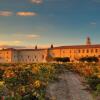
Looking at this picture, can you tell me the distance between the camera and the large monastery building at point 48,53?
142 metres

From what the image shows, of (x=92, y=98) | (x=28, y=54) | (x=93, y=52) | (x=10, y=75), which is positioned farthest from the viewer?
(x=28, y=54)

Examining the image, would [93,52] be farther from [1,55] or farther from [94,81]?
[94,81]

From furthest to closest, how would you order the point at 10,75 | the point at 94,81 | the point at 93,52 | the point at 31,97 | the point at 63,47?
the point at 63,47 < the point at 93,52 < the point at 94,81 < the point at 10,75 < the point at 31,97

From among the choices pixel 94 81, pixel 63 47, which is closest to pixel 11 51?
pixel 63 47

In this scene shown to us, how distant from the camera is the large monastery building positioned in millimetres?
141750

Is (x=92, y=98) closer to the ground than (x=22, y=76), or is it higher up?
closer to the ground

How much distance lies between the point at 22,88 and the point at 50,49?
142m

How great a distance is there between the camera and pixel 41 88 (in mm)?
14773

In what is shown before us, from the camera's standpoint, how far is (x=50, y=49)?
15538cm

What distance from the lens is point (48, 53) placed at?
505 feet

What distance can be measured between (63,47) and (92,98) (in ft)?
439

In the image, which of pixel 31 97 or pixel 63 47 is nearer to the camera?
pixel 31 97

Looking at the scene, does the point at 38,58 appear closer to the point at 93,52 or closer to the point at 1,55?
the point at 1,55

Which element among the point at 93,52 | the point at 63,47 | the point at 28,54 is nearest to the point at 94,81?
the point at 93,52
